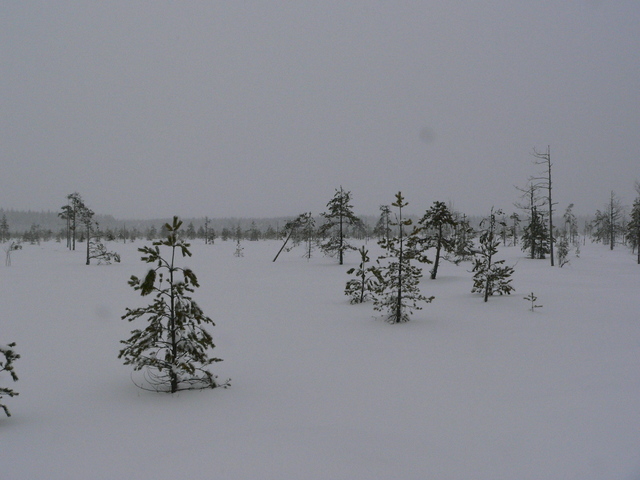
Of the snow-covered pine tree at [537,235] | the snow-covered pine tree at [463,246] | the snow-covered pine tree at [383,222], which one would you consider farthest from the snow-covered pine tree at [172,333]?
the snow-covered pine tree at [383,222]

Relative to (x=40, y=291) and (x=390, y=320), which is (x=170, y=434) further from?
(x=40, y=291)

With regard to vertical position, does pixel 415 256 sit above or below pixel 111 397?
above

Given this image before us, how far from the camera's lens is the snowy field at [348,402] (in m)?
3.85

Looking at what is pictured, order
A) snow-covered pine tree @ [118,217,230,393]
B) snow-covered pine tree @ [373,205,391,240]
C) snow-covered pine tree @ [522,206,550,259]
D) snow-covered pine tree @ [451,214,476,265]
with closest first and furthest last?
snow-covered pine tree @ [118,217,230,393] < snow-covered pine tree @ [451,214,476,265] < snow-covered pine tree @ [522,206,550,259] < snow-covered pine tree @ [373,205,391,240]

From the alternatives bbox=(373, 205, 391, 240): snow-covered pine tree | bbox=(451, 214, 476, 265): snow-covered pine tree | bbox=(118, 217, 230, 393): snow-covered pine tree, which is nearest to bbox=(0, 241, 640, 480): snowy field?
bbox=(118, 217, 230, 393): snow-covered pine tree

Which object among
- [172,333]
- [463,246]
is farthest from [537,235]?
[172,333]

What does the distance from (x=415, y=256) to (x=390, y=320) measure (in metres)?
2.37

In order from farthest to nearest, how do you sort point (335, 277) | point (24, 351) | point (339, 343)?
point (335, 277)
point (339, 343)
point (24, 351)

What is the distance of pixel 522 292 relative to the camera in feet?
53.9

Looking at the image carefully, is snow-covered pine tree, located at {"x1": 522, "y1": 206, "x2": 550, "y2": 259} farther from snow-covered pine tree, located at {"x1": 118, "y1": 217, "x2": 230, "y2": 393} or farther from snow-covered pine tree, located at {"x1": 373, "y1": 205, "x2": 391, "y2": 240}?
snow-covered pine tree, located at {"x1": 118, "y1": 217, "x2": 230, "y2": 393}

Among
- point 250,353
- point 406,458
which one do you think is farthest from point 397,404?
point 250,353

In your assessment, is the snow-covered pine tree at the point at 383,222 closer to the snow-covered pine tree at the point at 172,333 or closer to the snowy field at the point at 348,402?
the snowy field at the point at 348,402

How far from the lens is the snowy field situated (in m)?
3.85

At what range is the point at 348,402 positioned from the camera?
5.65 meters
